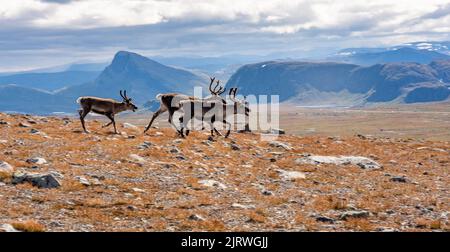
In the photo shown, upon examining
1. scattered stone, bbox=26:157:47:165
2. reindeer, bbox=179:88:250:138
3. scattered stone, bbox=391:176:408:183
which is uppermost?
reindeer, bbox=179:88:250:138

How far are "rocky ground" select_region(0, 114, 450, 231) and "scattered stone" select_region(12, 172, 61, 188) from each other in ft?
0.12

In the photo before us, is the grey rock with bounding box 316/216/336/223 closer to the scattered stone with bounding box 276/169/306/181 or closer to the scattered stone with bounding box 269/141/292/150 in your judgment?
the scattered stone with bounding box 276/169/306/181

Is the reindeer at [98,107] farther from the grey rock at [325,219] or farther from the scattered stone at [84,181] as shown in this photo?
the grey rock at [325,219]

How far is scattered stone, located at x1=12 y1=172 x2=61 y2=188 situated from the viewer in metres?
17.5

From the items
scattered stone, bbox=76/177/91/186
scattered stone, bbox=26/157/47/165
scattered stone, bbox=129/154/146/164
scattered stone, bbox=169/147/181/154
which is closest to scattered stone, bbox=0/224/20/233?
scattered stone, bbox=76/177/91/186

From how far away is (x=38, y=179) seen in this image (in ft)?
57.8

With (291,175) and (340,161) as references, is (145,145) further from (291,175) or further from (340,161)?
(340,161)

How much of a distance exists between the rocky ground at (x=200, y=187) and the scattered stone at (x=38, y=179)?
0.04m

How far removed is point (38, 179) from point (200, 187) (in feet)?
20.0

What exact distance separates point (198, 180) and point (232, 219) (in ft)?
17.9

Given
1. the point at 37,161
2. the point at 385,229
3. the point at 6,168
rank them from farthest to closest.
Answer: the point at 37,161 < the point at 6,168 < the point at 385,229

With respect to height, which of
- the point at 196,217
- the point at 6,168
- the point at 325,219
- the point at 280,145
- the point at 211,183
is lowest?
the point at 280,145

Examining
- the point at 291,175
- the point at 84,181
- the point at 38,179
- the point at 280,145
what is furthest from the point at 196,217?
the point at 280,145
